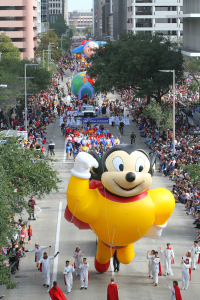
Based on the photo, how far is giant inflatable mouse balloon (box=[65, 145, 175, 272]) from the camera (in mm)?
15609

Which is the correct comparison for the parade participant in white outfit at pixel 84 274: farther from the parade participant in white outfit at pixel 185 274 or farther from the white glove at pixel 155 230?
the parade participant in white outfit at pixel 185 274

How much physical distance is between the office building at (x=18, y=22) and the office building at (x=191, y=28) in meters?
47.6

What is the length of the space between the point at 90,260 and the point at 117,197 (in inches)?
165

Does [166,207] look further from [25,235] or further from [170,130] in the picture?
[170,130]

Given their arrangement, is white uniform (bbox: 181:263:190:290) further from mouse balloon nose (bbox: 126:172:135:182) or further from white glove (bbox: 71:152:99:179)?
white glove (bbox: 71:152:99:179)

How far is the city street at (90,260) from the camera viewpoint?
55.2 ft

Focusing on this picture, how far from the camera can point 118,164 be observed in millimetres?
15688

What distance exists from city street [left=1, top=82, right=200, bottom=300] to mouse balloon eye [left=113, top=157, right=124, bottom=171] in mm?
3791

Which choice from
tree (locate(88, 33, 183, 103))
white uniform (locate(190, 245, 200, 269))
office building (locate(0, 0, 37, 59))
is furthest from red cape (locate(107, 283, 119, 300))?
office building (locate(0, 0, 37, 59))

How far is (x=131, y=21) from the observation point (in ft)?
354

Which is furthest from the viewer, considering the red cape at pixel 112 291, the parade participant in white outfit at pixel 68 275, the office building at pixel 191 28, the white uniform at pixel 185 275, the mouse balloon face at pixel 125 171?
the office building at pixel 191 28

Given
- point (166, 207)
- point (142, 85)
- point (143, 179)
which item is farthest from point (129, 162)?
point (142, 85)

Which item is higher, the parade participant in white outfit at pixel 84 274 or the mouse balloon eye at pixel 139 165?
the mouse balloon eye at pixel 139 165

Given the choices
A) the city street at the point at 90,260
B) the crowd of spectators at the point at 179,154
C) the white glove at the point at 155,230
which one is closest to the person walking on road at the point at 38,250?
the city street at the point at 90,260
